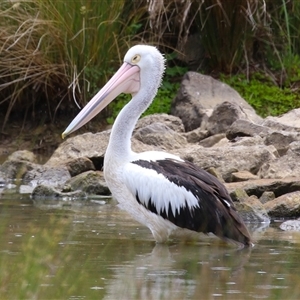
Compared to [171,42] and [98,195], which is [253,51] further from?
[98,195]

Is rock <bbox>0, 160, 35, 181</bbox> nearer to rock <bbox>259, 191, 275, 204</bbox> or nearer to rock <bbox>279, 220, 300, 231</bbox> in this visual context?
rock <bbox>259, 191, 275, 204</bbox>

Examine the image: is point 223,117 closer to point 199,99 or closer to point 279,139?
point 199,99

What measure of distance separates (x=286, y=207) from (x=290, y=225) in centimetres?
39

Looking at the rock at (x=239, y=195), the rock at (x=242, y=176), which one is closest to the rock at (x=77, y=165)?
the rock at (x=242, y=176)

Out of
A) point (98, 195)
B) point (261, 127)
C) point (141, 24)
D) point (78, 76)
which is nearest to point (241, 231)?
point (98, 195)

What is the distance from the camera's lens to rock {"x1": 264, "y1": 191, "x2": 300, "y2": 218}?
8719 millimetres

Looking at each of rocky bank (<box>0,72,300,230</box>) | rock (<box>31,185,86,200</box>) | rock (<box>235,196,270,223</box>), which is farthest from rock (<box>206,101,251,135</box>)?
rock (<box>235,196,270,223</box>)

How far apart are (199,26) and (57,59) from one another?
2442mm

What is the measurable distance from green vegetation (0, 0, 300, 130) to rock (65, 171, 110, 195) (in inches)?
89.0

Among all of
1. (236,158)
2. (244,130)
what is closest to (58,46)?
(244,130)

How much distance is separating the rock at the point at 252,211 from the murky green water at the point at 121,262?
20 centimetres

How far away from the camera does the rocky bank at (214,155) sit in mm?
9281

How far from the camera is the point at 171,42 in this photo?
14742mm

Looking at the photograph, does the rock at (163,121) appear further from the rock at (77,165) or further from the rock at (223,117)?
the rock at (77,165)
